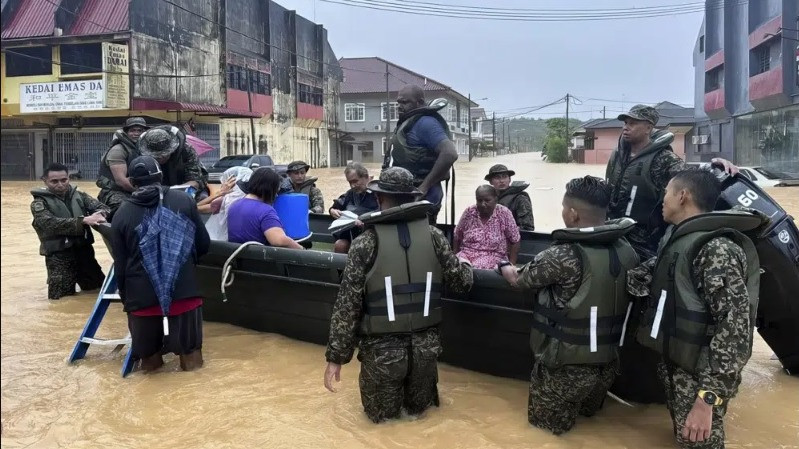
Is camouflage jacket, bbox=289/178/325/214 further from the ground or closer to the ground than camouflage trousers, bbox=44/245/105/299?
further from the ground

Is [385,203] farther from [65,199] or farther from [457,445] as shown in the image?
[65,199]

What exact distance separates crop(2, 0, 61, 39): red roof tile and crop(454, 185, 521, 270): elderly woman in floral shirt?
74.2 feet

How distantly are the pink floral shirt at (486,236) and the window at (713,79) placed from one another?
31.4 metres

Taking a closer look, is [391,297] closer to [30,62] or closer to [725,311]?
[725,311]

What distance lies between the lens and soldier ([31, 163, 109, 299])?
6.44 meters

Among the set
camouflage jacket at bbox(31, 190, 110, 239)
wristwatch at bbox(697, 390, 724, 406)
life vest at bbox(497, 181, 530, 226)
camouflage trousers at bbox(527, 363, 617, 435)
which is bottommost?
camouflage trousers at bbox(527, 363, 617, 435)

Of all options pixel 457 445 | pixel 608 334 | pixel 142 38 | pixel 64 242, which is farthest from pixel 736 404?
pixel 142 38

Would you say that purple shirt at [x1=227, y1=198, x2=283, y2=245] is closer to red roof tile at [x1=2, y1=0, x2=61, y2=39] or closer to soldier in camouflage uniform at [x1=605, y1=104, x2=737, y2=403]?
soldier in camouflage uniform at [x1=605, y1=104, x2=737, y2=403]

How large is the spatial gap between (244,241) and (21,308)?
9.55ft

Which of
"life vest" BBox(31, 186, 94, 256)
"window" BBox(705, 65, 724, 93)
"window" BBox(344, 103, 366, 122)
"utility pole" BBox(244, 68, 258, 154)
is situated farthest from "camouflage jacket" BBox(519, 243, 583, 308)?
"window" BBox(344, 103, 366, 122)

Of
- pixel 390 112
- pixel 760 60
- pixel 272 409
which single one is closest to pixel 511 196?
pixel 272 409

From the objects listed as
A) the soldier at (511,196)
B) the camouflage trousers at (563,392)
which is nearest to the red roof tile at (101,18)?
the soldier at (511,196)

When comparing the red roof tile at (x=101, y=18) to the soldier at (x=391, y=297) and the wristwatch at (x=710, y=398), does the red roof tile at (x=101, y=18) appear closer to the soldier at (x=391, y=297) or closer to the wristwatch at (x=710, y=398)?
the soldier at (x=391, y=297)

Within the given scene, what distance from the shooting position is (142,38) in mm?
23078
